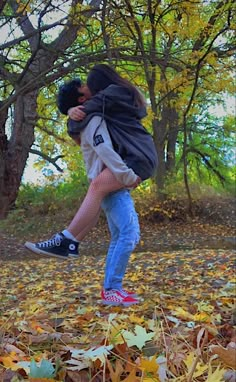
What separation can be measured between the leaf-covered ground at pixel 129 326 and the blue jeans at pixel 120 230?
0.21m

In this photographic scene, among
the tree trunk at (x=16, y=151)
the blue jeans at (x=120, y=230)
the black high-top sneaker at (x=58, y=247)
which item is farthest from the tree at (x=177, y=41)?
the black high-top sneaker at (x=58, y=247)

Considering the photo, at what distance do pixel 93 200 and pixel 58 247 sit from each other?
1.07 ft

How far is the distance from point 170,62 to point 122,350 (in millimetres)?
5323

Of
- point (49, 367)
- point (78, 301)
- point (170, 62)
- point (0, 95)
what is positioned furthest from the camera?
point (0, 95)

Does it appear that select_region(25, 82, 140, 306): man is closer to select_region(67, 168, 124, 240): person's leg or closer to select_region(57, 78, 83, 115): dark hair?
select_region(67, 168, 124, 240): person's leg

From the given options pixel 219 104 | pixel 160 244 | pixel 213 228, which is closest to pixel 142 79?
pixel 160 244

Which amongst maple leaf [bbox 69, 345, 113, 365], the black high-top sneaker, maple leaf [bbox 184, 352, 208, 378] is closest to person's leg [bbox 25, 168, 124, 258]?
the black high-top sneaker

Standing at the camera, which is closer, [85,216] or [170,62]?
[85,216]

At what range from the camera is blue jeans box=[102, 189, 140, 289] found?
289 centimetres

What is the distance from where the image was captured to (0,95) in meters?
7.42

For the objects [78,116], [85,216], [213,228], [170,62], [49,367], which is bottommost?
[213,228]

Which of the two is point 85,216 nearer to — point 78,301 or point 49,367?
point 78,301

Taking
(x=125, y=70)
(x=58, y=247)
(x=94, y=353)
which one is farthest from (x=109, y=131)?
(x=125, y=70)

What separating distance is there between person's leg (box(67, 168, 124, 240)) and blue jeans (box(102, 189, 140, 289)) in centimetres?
9
